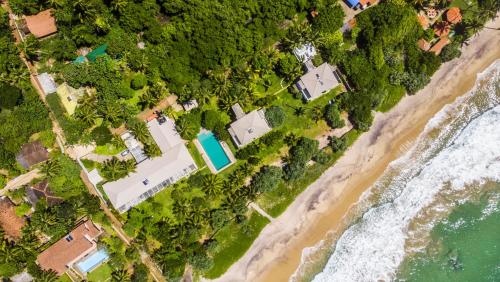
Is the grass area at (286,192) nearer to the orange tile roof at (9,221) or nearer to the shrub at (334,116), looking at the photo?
the shrub at (334,116)

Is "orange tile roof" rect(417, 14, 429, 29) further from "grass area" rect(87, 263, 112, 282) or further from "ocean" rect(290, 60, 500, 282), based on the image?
"grass area" rect(87, 263, 112, 282)

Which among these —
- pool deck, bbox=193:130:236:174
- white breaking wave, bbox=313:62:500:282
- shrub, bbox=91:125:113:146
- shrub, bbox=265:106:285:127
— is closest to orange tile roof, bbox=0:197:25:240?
shrub, bbox=91:125:113:146

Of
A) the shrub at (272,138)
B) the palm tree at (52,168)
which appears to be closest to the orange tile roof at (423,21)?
the shrub at (272,138)

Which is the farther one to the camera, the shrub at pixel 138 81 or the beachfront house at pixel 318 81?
the beachfront house at pixel 318 81

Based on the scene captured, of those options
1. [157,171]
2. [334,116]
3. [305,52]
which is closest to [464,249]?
[334,116]

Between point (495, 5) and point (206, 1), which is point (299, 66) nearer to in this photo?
point (206, 1)

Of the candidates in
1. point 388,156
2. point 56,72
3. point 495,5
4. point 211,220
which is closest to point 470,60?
point 495,5

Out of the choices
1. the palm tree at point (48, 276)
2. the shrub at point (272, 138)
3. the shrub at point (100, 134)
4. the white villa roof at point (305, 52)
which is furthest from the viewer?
the white villa roof at point (305, 52)
